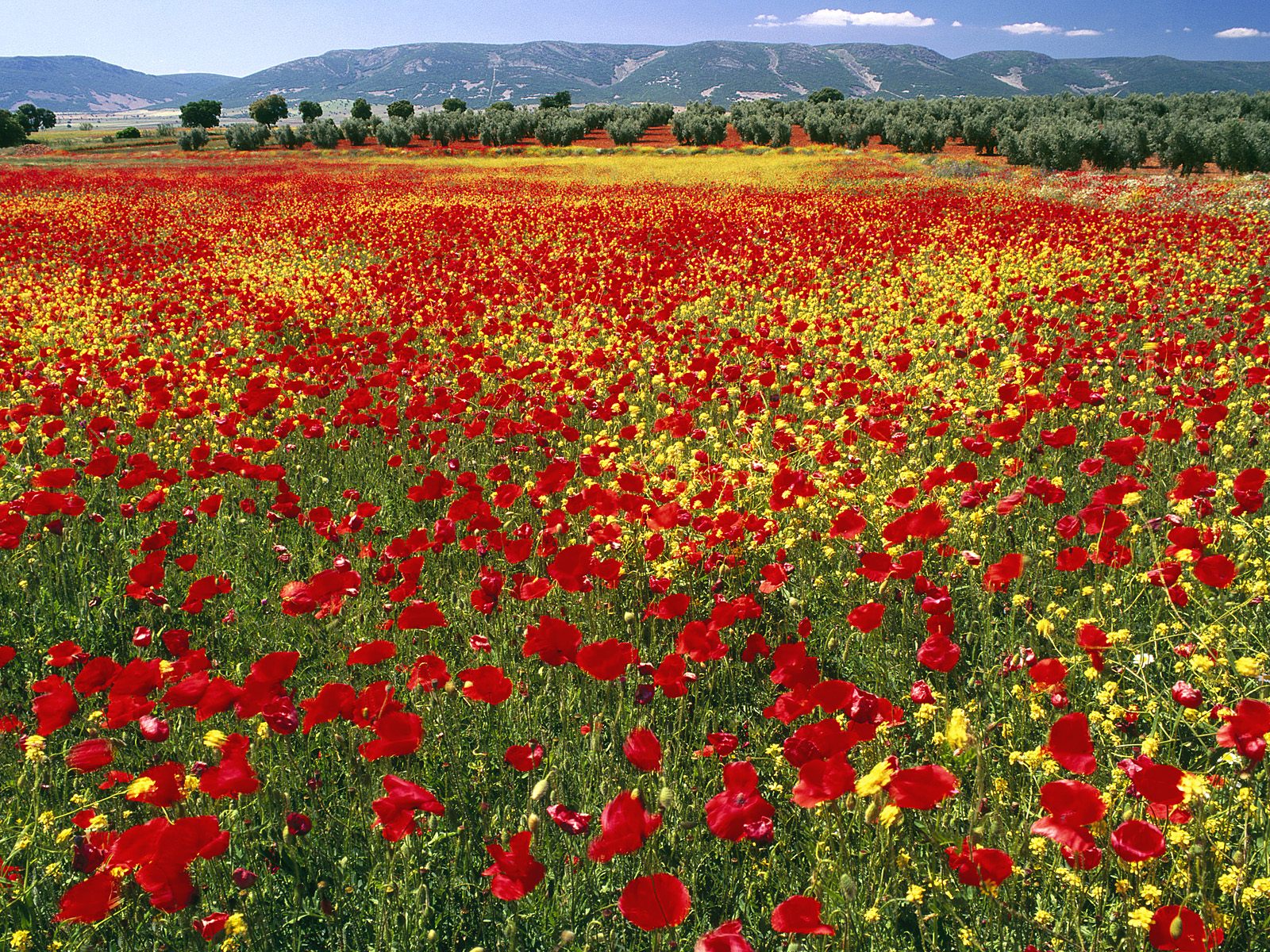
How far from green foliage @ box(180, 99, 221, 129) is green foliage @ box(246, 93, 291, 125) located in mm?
3753

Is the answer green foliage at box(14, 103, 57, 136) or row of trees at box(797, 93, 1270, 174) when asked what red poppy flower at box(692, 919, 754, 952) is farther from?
green foliage at box(14, 103, 57, 136)

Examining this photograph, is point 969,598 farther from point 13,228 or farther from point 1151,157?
point 1151,157

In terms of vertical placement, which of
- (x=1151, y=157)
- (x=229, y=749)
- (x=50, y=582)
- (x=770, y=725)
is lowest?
(x=770, y=725)

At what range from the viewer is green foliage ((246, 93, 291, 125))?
255 feet

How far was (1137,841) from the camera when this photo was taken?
4.84ft

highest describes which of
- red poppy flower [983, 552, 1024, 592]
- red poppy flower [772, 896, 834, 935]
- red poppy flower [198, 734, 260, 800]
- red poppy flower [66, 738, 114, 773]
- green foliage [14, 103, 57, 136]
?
green foliage [14, 103, 57, 136]

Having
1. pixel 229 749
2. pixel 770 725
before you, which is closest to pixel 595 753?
pixel 770 725

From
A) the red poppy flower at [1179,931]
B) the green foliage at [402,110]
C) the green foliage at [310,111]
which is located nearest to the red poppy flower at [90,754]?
the red poppy flower at [1179,931]

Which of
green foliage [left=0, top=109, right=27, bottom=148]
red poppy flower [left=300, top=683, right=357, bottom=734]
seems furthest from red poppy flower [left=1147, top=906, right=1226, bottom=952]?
green foliage [left=0, top=109, right=27, bottom=148]

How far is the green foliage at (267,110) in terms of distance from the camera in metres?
77.6

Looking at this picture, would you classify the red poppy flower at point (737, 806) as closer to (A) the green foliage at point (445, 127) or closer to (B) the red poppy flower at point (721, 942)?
(B) the red poppy flower at point (721, 942)

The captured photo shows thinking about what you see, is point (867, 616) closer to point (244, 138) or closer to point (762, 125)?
point (762, 125)

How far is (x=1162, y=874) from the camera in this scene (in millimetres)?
1924

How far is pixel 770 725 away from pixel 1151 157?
4377 centimetres
